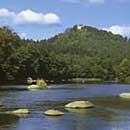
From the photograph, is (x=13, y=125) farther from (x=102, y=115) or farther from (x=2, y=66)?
(x=2, y=66)

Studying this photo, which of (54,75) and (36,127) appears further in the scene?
(54,75)

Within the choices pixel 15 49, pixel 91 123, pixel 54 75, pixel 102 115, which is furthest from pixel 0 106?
pixel 54 75

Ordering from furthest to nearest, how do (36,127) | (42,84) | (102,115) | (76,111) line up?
(42,84) < (76,111) < (102,115) < (36,127)

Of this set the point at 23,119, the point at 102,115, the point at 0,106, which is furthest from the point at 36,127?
the point at 0,106

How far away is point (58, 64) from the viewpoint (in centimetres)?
19738

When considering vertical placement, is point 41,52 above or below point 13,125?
above

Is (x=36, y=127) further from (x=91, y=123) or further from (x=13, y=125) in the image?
(x=91, y=123)

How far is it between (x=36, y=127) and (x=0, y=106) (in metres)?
18.3

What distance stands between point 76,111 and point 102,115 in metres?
4.52

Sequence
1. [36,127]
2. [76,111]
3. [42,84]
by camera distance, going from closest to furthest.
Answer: [36,127] < [76,111] < [42,84]

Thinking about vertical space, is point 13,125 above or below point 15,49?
below

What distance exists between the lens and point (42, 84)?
11288cm

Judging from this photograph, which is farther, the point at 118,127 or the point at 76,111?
the point at 76,111

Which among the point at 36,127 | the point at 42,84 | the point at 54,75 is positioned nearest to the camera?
the point at 36,127
